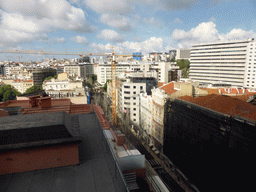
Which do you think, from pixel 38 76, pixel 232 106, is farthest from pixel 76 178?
pixel 38 76

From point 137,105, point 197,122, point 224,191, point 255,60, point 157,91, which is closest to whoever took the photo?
point 224,191

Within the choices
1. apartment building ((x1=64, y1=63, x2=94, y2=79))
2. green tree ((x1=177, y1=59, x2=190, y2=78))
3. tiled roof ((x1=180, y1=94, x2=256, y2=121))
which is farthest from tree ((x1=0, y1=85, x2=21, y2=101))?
green tree ((x1=177, y1=59, x2=190, y2=78))

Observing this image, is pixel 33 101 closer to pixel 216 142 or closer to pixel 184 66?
pixel 216 142

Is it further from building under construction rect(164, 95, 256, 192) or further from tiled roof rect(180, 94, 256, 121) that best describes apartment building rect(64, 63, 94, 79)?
tiled roof rect(180, 94, 256, 121)

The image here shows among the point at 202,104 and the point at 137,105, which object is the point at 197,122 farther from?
the point at 137,105

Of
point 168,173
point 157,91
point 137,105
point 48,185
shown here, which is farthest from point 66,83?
point 48,185
